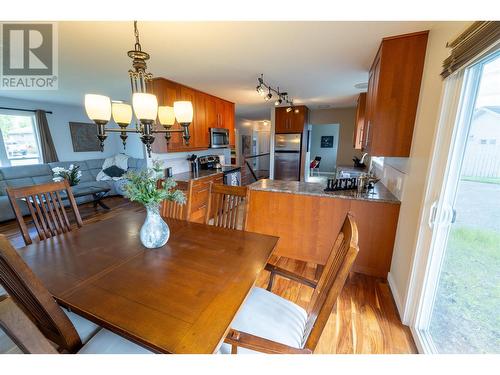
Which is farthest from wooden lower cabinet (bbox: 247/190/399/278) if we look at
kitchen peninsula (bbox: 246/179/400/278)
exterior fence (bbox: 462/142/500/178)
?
exterior fence (bbox: 462/142/500/178)

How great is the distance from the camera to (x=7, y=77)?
2627mm

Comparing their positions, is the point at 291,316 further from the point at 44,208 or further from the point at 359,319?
the point at 44,208

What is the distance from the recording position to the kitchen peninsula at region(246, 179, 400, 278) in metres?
2.00

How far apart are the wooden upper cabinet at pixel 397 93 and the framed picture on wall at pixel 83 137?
22.7 ft

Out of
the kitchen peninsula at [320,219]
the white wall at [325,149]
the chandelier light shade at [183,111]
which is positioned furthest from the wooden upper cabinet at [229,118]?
the white wall at [325,149]

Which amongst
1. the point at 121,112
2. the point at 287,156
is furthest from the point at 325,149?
the point at 121,112

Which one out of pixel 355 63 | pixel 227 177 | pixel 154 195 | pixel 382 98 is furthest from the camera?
pixel 227 177

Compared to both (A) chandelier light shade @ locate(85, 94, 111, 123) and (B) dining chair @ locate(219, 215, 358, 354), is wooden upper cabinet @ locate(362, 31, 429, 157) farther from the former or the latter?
(A) chandelier light shade @ locate(85, 94, 111, 123)

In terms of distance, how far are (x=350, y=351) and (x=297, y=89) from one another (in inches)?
143

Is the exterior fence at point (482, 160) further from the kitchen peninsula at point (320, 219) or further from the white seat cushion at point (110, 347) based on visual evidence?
the white seat cushion at point (110, 347)

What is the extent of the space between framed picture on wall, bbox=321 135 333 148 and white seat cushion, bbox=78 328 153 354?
8.79 metres

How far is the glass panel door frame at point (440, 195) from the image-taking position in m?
1.12
